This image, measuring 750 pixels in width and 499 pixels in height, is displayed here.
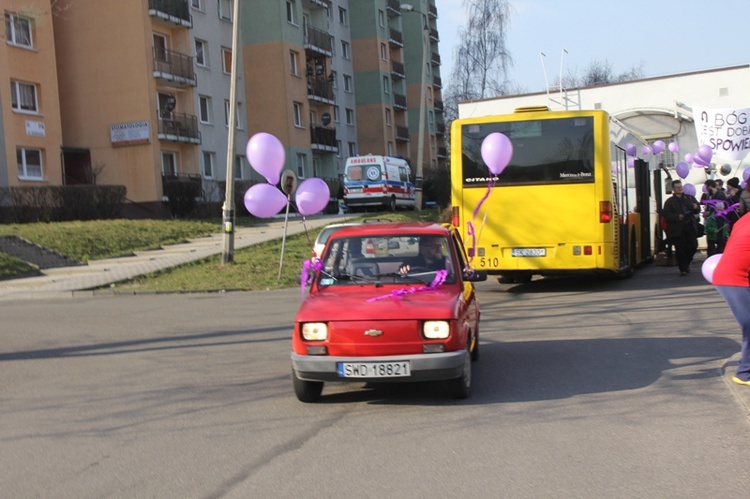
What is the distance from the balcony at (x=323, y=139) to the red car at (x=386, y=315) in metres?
47.5

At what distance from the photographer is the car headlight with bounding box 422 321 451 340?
22.9ft

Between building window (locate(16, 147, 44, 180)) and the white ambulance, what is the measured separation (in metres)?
14.4

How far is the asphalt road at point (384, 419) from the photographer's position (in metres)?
5.24

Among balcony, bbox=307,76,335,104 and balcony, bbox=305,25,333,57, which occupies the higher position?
balcony, bbox=305,25,333,57

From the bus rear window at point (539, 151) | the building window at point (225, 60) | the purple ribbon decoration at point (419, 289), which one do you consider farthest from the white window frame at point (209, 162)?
the purple ribbon decoration at point (419, 289)

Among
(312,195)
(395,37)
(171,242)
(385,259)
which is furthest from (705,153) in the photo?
(395,37)

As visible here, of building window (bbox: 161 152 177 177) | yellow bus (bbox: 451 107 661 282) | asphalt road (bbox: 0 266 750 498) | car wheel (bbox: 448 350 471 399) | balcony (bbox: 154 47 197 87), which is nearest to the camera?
asphalt road (bbox: 0 266 750 498)

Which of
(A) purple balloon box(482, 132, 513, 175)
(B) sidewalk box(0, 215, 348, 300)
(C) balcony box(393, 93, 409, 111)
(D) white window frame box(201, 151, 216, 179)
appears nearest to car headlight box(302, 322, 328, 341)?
(A) purple balloon box(482, 132, 513, 175)

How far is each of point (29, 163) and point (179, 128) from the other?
808 cm

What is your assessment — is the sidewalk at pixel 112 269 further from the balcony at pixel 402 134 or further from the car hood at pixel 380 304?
the balcony at pixel 402 134

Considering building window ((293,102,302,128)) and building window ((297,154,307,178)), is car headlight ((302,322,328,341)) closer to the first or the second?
building window ((297,154,307,178))

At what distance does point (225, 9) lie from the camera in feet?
156

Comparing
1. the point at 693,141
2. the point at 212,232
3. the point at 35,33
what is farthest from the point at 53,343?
the point at 35,33

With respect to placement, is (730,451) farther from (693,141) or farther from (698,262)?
(693,141)
